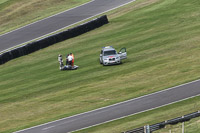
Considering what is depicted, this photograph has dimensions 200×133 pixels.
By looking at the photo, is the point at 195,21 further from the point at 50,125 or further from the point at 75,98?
the point at 50,125

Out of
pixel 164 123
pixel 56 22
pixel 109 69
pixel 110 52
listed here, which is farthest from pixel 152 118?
pixel 56 22

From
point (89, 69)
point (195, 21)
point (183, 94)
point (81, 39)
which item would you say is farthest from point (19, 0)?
point (183, 94)

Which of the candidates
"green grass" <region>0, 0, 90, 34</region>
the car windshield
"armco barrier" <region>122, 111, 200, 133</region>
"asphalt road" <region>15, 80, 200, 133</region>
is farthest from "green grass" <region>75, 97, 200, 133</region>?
"green grass" <region>0, 0, 90, 34</region>

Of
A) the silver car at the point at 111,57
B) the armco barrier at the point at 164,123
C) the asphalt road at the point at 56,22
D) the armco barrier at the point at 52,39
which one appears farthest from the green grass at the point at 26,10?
the armco barrier at the point at 164,123

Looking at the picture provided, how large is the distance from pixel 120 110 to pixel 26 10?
34.9m

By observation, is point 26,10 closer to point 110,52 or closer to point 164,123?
point 110,52

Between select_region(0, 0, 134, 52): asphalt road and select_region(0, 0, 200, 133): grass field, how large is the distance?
3.07 metres

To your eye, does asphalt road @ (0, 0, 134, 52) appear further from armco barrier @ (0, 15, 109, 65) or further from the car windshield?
the car windshield

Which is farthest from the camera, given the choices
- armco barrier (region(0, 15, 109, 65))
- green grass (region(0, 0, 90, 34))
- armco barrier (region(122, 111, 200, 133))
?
green grass (region(0, 0, 90, 34))

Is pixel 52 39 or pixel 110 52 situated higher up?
pixel 52 39

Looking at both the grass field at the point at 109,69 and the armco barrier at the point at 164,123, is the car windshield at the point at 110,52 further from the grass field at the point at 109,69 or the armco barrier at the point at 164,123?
the armco barrier at the point at 164,123

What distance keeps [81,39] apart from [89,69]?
1063cm

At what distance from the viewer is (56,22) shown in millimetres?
55656

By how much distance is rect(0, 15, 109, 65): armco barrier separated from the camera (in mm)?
44594
